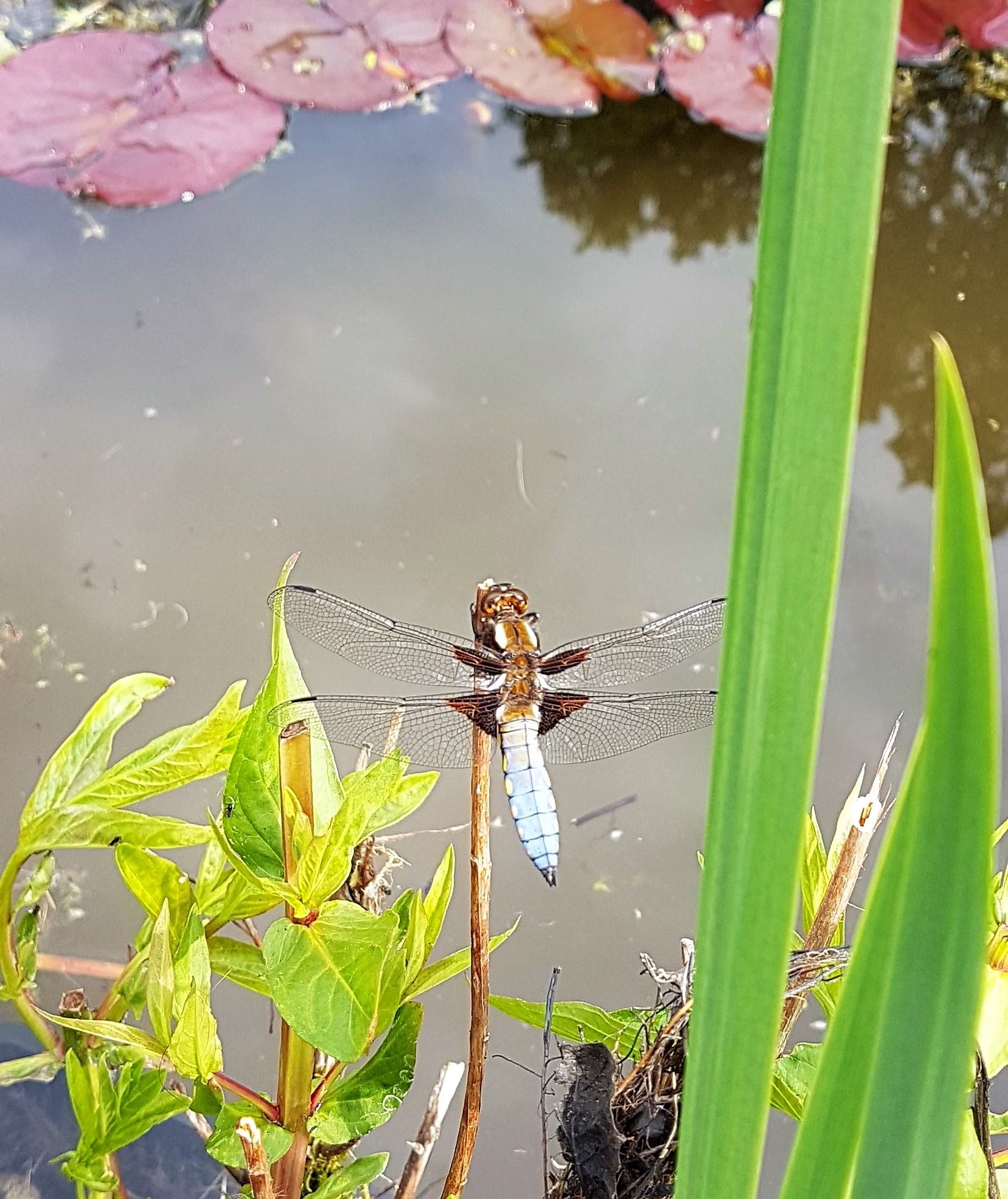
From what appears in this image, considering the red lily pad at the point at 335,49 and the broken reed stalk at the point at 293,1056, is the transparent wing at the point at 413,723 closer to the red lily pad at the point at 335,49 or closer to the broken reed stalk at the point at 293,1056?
the broken reed stalk at the point at 293,1056

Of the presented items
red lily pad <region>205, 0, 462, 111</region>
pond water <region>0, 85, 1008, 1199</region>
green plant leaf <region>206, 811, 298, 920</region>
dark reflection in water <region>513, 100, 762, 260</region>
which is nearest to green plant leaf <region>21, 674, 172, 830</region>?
green plant leaf <region>206, 811, 298, 920</region>

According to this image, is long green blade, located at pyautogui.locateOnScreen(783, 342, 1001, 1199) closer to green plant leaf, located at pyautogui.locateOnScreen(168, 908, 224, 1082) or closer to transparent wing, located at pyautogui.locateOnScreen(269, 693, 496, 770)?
green plant leaf, located at pyautogui.locateOnScreen(168, 908, 224, 1082)

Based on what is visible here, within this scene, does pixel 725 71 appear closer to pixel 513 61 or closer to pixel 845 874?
pixel 513 61

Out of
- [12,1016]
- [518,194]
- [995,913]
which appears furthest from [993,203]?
[12,1016]

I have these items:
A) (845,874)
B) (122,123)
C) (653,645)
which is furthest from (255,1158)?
(122,123)

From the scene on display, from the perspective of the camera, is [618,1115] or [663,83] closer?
[618,1115]

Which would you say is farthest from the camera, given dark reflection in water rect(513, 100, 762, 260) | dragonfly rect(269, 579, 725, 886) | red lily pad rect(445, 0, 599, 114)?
red lily pad rect(445, 0, 599, 114)

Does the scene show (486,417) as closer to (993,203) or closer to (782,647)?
(993,203)
